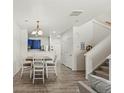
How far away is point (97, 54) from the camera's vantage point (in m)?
7.94

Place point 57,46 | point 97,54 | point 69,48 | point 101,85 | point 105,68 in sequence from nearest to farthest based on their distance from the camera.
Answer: point 101,85, point 105,68, point 97,54, point 69,48, point 57,46

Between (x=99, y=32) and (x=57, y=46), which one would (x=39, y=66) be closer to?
(x=99, y=32)

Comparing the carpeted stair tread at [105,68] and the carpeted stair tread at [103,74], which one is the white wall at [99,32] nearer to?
the carpeted stair tread at [105,68]

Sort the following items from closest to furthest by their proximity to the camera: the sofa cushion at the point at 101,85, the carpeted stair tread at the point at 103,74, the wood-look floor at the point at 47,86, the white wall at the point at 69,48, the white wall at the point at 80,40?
the sofa cushion at the point at 101,85 → the wood-look floor at the point at 47,86 → the carpeted stair tread at the point at 103,74 → the white wall at the point at 80,40 → the white wall at the point at 69,48

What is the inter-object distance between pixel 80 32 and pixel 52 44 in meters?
6.68

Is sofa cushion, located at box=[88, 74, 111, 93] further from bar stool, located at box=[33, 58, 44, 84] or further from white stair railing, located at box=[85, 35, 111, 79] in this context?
bar stool, located at box=[33, 58, 44, 84]

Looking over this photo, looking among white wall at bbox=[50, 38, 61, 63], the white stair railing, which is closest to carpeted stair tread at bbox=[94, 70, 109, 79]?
the white stair railing

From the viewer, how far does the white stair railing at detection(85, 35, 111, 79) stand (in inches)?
304

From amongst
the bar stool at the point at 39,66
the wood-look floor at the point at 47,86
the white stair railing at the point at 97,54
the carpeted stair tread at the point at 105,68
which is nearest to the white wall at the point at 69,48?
the bar stool at the point at 39,66

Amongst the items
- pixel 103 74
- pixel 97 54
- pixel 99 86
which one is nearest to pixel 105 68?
→ pixel 103 74

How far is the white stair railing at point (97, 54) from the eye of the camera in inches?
304
